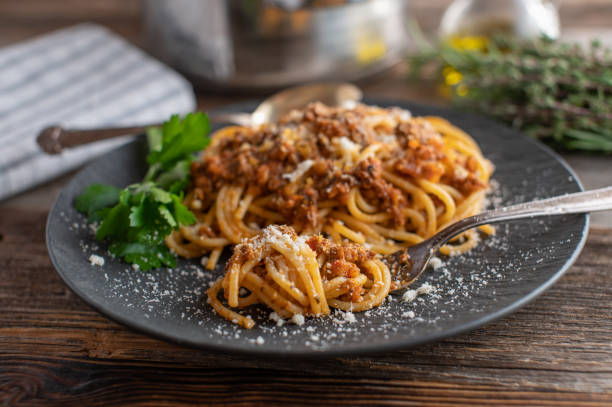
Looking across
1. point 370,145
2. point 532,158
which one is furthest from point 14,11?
point 532,158

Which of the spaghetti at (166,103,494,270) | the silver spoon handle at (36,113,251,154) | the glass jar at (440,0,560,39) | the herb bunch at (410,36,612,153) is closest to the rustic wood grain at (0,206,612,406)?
the spaghetti at (166,103,494,270)

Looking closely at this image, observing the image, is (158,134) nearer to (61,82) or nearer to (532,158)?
(61,82)

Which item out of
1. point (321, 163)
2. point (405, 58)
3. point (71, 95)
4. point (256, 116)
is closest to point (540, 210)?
point (321, 163)

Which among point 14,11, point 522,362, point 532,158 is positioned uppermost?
point 532,158

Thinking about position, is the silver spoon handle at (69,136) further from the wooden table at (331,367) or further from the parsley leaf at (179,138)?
the wooden table at (331,367)

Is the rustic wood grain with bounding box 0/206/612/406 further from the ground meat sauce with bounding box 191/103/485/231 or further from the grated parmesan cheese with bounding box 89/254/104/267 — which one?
the ground meat sauce with bounding box 191/103/485/231

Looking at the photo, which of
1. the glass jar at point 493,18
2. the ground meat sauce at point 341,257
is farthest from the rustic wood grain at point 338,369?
the glass jar at point 493,18
